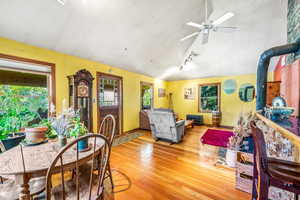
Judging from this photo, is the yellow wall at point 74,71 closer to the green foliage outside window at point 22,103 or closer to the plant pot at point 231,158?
the green foliage outside window at point 22,103

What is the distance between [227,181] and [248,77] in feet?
16.2

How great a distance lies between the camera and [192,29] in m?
3.73

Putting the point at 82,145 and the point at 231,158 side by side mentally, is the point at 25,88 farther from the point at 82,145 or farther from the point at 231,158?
the point at 231,158

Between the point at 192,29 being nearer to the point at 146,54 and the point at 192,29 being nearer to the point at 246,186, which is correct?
the point at 146,54

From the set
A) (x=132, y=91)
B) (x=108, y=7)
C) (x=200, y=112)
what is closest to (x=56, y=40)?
(x=108, y=7)

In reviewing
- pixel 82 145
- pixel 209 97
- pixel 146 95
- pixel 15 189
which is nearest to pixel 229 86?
pixel 209 97

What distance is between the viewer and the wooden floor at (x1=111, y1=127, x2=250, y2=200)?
169cm

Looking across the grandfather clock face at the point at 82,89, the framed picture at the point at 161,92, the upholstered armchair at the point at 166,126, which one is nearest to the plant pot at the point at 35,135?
the grandfather clock face at the point at 82,89

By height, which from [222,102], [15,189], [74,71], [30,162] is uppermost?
[74,71]

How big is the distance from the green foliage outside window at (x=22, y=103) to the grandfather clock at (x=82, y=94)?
21.4 inches

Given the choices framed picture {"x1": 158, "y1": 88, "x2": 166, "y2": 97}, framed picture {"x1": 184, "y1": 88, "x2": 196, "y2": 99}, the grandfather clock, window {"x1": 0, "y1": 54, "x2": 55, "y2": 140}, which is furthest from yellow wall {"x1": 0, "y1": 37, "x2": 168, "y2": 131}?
framed picture {"x1": 184, "y1": 88, "x2": 196, "y2": 99}

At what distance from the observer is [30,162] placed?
3.29 ft

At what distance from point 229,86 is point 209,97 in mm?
952

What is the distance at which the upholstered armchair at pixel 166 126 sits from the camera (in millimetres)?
3303
